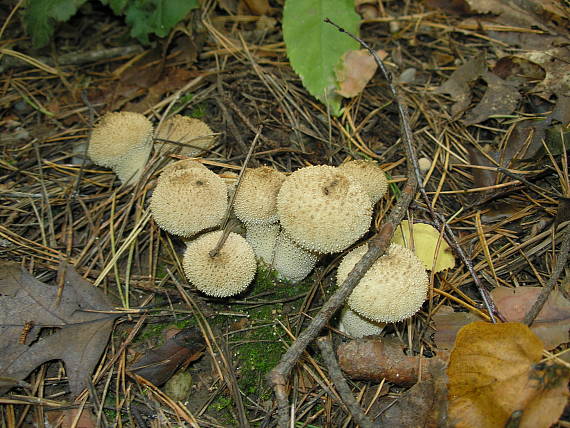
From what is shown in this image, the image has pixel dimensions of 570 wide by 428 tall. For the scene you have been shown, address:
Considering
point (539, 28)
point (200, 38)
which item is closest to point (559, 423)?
point (539, 28)

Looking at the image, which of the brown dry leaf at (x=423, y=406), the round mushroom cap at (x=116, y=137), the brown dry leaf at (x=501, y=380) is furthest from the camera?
the round mushroom cap at (x=116, y=137)

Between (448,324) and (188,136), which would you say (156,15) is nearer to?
(188,136)

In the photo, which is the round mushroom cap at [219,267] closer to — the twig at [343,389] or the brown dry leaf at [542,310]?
the twig at [343,389]

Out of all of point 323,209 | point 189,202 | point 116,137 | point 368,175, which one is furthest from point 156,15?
point 323,209

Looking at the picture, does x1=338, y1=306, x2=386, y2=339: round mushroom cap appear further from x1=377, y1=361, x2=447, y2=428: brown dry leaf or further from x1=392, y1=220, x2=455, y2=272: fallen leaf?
x1=392, y1=220, x2=455, y2=272: fallen leaf

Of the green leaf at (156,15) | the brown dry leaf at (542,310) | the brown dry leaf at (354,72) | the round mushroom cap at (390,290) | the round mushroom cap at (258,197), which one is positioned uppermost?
the green leaf at (156,15)

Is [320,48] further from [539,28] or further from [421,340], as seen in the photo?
[421,340]

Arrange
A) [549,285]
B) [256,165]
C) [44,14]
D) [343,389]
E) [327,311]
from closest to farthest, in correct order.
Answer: [343,389]
[327,311]
[549,285]
[256,165]
[44,14]

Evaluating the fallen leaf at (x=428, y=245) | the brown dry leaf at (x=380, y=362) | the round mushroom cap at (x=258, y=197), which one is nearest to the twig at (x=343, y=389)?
the brown dry leaf at (x=380, y=362)
